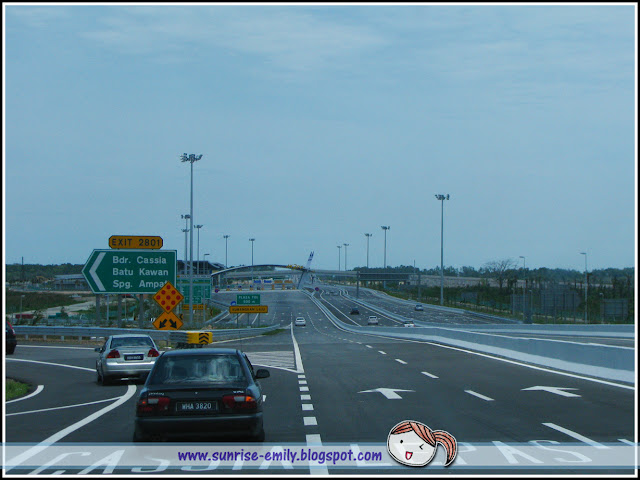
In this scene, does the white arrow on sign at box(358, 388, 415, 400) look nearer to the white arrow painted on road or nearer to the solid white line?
the solid white line

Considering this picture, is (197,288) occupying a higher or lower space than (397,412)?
higher

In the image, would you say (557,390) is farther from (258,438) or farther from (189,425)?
(189,425)

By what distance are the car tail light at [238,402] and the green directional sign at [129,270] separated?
2817 cm

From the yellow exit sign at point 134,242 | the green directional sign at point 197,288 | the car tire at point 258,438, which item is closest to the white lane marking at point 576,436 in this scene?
the car tire at point 258,438

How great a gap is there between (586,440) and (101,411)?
961cm

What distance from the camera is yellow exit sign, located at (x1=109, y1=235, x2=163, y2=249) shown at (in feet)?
120

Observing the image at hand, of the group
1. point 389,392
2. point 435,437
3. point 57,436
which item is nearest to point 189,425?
point 435,437

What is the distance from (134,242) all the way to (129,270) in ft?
5.43

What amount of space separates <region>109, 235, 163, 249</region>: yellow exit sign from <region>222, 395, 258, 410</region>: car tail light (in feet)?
88.9

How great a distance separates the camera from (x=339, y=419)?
14.2 metres

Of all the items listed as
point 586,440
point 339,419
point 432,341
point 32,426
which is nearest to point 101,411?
point 32,426

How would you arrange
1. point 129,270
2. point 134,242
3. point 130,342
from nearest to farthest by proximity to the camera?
point 130,342, point 134,242, point 129,270

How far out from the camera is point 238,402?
10578mm

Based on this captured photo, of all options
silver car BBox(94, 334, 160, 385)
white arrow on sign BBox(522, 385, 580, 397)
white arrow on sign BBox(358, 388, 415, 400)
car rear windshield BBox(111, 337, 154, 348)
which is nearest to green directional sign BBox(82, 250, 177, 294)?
car rear windshield BBox(111, 337, 154, 348)
